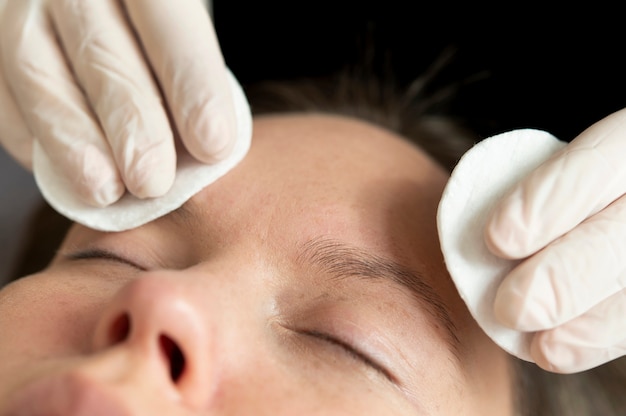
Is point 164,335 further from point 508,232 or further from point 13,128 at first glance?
point 13,128

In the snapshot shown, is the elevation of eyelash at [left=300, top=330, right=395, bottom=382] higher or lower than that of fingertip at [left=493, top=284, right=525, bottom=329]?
lower

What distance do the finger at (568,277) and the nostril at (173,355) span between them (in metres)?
0.48

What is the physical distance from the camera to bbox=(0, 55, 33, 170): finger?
54.4 inches

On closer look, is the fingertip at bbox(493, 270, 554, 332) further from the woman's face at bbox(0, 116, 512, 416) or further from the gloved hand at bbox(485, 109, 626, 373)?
the woman's face at bbox(0, 116, 512, 416)

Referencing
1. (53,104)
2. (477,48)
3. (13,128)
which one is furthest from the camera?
(477,48)

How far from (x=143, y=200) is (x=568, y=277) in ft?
2.47

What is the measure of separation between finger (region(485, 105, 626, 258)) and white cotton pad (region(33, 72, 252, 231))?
51 centimetres

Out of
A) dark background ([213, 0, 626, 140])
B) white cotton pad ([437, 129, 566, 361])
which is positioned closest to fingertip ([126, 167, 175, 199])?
white cotton pad ([437, 129, 566, 361])

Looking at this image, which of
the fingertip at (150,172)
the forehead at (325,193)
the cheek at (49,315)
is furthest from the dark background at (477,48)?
the cheek at (49,315)

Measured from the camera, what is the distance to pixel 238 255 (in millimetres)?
1020

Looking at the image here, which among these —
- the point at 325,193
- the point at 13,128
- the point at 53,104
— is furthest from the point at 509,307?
the point at 13,128

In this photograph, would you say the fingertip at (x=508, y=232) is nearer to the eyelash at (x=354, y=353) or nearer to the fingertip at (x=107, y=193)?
the eyelash at (x=354, y=353)

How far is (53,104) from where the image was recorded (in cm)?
125

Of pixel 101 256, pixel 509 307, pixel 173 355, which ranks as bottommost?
pixel 101 256
